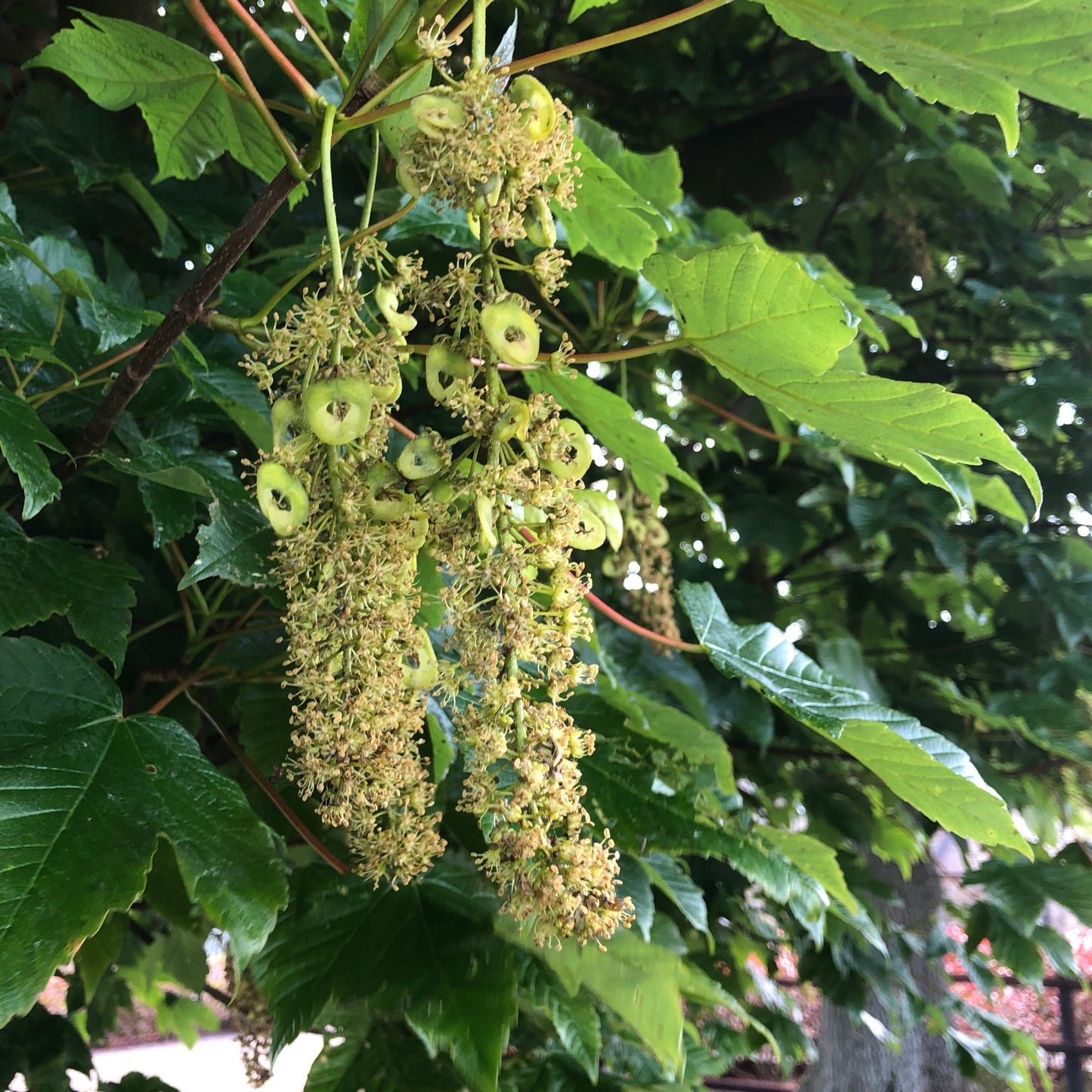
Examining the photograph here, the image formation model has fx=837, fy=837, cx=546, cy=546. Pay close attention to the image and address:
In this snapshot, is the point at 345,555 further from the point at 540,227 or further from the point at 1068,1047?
the point at 1068,1047

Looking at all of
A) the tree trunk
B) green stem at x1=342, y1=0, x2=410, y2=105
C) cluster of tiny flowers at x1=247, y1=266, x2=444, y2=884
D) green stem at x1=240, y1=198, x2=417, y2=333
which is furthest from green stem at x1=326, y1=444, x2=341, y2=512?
the tree trunk

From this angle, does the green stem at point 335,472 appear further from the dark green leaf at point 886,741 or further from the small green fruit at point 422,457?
the dark green leaf at point 886,741

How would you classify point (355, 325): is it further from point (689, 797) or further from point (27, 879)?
point (689, 797)

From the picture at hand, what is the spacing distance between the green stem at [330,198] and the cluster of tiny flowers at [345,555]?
0.01m

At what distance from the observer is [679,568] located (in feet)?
5.43

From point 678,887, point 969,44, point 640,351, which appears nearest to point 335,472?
point 640,351

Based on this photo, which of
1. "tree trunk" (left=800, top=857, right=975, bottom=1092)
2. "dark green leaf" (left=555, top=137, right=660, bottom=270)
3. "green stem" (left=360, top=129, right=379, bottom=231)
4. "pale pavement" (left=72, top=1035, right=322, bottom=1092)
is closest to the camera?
"green stem" (left=360, top=129, right=379, bottom=231)

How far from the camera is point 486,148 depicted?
0.39 meters

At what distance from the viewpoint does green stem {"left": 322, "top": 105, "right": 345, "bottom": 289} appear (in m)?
0.42

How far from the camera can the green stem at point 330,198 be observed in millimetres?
418

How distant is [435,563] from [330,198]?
10.9 inches

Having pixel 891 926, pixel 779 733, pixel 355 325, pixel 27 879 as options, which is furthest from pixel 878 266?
pixel 27 879

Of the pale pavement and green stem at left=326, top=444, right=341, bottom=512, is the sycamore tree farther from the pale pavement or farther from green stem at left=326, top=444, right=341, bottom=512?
the pale pavement

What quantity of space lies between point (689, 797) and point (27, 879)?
1.63 feet
